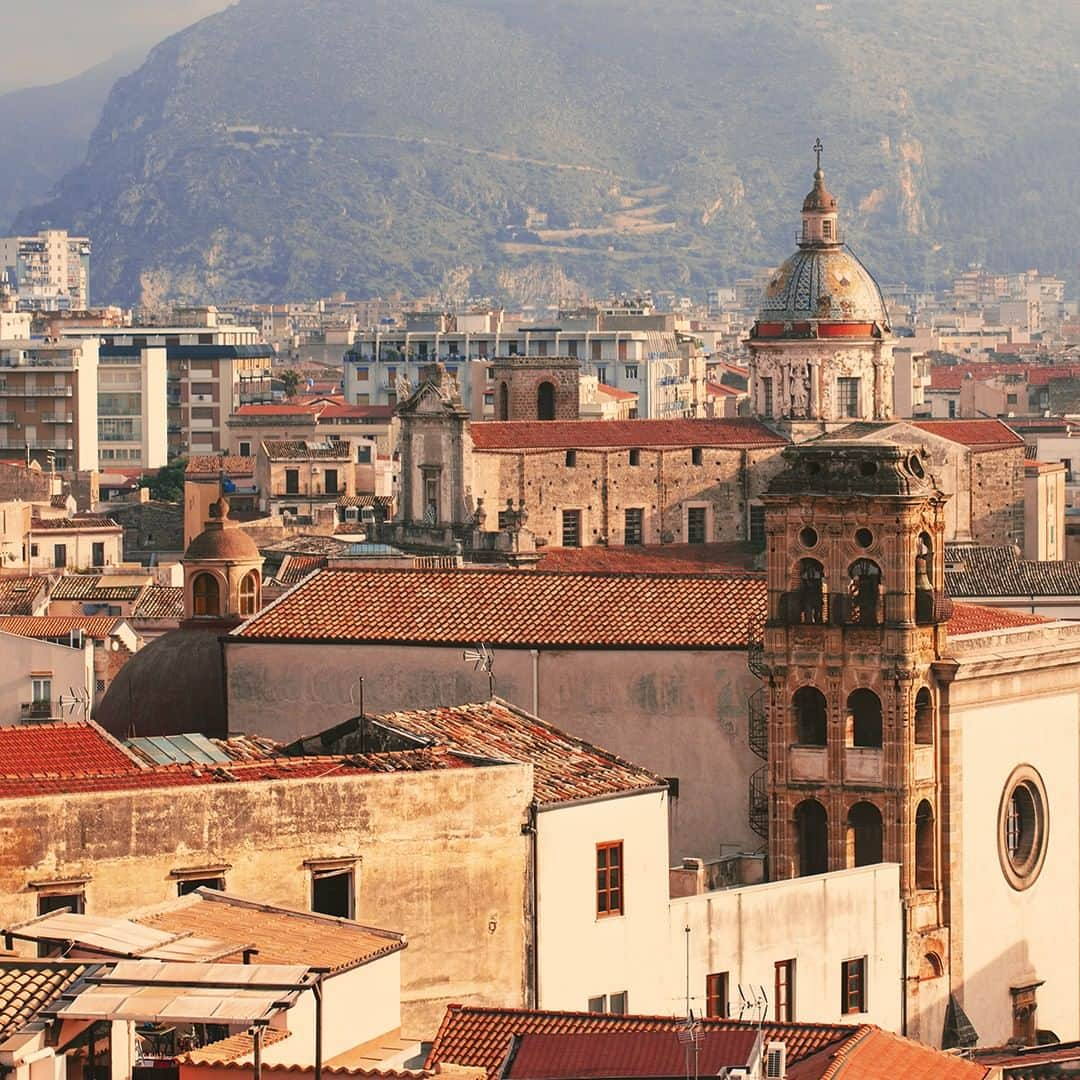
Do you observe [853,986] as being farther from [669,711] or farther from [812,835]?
[669,711]

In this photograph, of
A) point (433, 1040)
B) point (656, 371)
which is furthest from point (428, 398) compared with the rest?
point (656, 371)

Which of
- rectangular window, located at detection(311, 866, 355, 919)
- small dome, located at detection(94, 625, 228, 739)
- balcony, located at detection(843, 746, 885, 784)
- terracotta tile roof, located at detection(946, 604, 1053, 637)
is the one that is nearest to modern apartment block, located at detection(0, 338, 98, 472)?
terracotta tile roof, located at detection(946, 604, 1053, 637)

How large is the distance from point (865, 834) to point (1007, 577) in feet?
114

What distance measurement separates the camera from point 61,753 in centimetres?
3697

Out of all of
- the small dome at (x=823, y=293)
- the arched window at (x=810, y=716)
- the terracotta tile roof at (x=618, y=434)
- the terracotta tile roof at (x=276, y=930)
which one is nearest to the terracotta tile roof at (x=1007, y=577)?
the terracotta tile roof at (x=618, y=434)

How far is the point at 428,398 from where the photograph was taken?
9131cm

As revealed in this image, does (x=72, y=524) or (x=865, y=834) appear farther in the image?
(x=72, y=524)

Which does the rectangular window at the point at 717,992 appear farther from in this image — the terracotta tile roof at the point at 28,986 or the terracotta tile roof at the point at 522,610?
the terracotta tile roof at the point at 28,986

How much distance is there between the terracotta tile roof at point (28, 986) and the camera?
81.7 feet

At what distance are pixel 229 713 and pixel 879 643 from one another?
8.07 metres

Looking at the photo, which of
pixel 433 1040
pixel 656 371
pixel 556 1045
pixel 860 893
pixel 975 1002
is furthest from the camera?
pixel 656 371

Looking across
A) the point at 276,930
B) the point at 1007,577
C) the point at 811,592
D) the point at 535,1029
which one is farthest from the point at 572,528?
the point at 535,1029

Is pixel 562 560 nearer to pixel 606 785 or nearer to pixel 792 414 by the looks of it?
pixel 792 414

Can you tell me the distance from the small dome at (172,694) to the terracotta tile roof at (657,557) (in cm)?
3464
